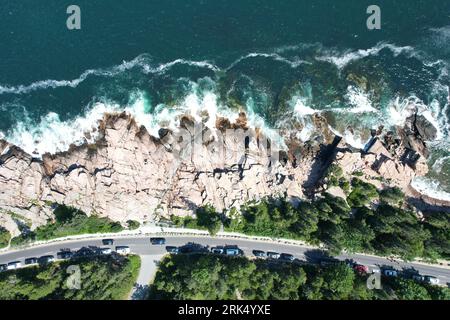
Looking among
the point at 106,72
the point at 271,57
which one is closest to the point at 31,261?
the point at 106,72

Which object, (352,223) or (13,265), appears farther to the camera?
(352,223)

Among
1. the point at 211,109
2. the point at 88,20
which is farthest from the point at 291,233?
the point at 88,20

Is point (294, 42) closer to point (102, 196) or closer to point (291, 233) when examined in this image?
point (291, 233)

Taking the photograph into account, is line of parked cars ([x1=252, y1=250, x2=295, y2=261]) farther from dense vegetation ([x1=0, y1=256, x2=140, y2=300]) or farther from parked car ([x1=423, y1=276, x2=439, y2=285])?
parked car ([x1=423, y1=276, x2=439, y2=285])

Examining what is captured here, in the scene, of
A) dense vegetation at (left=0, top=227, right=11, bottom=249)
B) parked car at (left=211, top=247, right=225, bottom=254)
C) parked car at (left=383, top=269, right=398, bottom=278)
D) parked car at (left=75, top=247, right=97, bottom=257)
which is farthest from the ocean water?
parked car at (left=211, top=247, right=225, bottom=254)

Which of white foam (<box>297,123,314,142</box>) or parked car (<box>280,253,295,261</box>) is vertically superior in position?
white foam (<box>297,123,314,142</box>)

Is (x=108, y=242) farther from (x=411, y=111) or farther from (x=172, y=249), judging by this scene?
(x=411, y=111)

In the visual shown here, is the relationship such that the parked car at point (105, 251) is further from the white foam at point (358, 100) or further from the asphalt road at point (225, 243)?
the white foam at point (358, 100)
